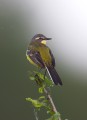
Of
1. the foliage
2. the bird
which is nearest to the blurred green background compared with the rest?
the bird

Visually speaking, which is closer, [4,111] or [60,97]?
[4,111]

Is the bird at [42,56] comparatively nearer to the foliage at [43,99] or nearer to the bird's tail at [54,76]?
the bird's tail at [54,76]

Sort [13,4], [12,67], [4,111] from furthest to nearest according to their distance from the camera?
[13,4] < [12,67] < [4,111]

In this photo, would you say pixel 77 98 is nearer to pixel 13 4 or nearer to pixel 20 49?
pixel 20 49

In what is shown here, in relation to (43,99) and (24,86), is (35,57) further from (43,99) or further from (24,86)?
(24,86)

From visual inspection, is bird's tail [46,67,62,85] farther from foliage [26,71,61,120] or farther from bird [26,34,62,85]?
foliage [26,71,61,120]

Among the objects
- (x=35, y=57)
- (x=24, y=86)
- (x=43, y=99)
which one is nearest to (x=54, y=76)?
(x=35, y=57)

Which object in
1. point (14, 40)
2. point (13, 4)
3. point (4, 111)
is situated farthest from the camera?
point (13, 4)

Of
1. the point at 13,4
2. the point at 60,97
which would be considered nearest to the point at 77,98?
the point at 60,97
